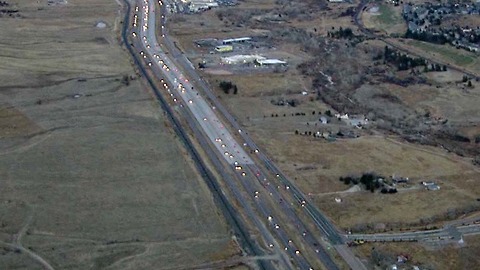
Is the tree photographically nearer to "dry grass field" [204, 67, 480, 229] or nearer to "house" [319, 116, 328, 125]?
"dry grass field" [204, 67, 480, 229]

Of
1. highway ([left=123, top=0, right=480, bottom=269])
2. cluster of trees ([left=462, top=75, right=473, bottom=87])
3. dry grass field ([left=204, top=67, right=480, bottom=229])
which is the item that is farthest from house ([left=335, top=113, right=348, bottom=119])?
cluster of trees ([left=462, top=75, right=473, bottom=87])

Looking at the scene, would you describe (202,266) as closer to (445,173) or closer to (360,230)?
(360,230)

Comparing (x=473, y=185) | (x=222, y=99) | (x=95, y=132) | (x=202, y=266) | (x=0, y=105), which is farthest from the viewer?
(x=222, y=99)

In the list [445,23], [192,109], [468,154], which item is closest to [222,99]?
[192,109]

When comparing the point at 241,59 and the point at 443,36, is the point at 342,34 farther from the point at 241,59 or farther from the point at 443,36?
the point at 241,59

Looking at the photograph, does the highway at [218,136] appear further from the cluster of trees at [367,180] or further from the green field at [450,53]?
→ the green field at [450,53]

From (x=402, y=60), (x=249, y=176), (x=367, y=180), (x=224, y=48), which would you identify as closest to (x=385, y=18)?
(x=402, y=60)
